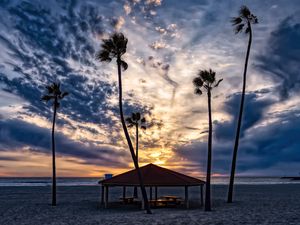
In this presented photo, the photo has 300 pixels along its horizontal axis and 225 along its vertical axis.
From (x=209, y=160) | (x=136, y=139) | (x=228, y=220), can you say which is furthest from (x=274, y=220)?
(x=136, y=139)

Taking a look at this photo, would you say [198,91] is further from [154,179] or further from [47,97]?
[47,97]

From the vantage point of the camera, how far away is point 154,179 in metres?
27.5

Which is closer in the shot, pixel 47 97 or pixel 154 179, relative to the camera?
pixel 154 179

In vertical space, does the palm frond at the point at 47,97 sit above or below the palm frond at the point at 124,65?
below

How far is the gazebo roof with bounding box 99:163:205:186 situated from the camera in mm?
27109

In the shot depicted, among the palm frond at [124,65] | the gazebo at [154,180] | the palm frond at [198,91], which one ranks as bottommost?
the gazebo at [154,180]

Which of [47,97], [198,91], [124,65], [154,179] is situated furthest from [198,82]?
[47,97]

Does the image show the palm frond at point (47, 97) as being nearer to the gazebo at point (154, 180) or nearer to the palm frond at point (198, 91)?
the gazebo at point (154, 180)

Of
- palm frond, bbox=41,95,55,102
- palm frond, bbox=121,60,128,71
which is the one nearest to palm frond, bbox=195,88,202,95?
palm frond, bbox=121,60,128,71

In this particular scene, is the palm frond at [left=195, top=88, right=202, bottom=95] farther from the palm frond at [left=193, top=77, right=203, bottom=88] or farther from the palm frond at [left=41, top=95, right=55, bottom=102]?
the palm frond at [left=41, top=95, right=55, bottom=102]

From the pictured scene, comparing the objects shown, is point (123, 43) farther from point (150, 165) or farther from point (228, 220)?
point (228, 220)

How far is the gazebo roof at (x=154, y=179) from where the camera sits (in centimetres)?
2711

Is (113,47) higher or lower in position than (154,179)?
higher

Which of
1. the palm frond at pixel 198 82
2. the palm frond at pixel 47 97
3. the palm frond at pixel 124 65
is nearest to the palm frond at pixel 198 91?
the palm frond at pixel 198 82
